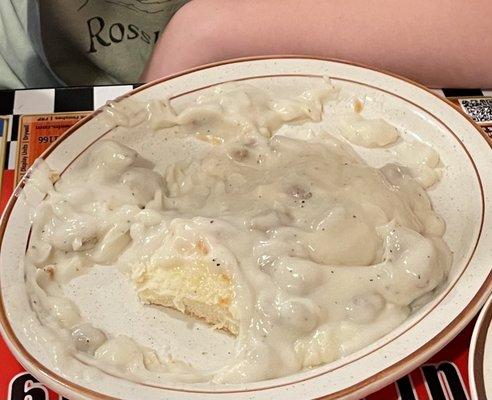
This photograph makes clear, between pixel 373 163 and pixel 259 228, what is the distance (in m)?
0.27

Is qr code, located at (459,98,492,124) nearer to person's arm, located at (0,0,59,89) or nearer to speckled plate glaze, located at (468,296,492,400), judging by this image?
speckled plate glaze, located at (468,296,492,400)

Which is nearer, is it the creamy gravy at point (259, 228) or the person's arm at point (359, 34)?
the creamy gravy at point (259, 228)

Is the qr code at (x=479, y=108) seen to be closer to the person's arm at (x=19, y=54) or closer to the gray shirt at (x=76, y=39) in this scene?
the gray shirt at (x=76, y=39)

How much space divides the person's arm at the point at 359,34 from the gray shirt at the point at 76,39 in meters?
0.13

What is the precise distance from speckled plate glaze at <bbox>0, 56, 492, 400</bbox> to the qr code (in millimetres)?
145

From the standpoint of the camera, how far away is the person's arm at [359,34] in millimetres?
1251

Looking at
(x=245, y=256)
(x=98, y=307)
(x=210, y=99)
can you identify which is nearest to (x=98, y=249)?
(x=98, y=307)

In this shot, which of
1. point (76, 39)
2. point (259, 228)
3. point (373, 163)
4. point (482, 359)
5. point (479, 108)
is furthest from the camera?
point (76, 39)

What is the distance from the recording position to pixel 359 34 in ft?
4.13

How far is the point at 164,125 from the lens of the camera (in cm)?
114

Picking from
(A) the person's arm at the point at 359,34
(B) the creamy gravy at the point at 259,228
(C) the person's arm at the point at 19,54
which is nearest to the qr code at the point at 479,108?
(A) the person's arm at the point at 359,34

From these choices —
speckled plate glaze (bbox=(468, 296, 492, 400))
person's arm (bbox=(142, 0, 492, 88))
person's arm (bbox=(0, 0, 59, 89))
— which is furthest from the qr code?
person's arm (bbox=(0, 0, 59, 89))

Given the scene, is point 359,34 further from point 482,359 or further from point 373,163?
point 482,359

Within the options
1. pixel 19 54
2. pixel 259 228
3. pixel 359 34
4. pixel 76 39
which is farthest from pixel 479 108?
pixel 19 54
